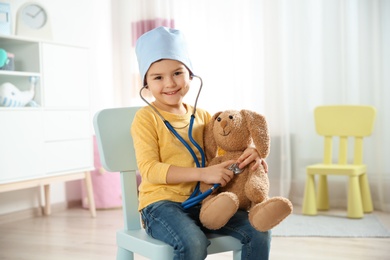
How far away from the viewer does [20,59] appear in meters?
3.33

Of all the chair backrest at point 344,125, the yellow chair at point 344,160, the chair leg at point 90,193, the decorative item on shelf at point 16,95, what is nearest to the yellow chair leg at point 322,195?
the yellow chair at point 344,160

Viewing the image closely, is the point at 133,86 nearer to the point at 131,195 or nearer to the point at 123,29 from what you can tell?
the point at 123,29

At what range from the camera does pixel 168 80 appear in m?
1.50

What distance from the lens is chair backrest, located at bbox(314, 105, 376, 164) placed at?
3.42 m

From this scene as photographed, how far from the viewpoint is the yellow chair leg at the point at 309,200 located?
3320 mm

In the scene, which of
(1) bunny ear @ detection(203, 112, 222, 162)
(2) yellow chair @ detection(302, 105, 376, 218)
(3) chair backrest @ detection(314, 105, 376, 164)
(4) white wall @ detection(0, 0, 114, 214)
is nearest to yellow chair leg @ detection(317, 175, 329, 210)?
(2) yellow chair @ detection(302, 105, 376, 218)

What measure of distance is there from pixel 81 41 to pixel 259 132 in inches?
108

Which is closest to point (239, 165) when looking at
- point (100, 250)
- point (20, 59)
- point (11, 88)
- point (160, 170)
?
point (160, 170)

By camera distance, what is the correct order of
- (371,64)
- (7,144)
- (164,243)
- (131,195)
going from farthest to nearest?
(371,64) → (7,144) → (131,195) → (164,243)

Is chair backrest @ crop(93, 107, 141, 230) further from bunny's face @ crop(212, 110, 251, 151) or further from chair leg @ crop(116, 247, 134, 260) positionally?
bunny's face @ crop(212, 110, 251, 151)

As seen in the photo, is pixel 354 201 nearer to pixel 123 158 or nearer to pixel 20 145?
pixel 20 145

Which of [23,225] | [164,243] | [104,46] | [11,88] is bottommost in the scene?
[23,225]

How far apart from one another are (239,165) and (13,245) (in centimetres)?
177

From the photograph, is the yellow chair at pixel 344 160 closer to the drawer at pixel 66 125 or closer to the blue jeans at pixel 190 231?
the drawer at pixel 66 125
